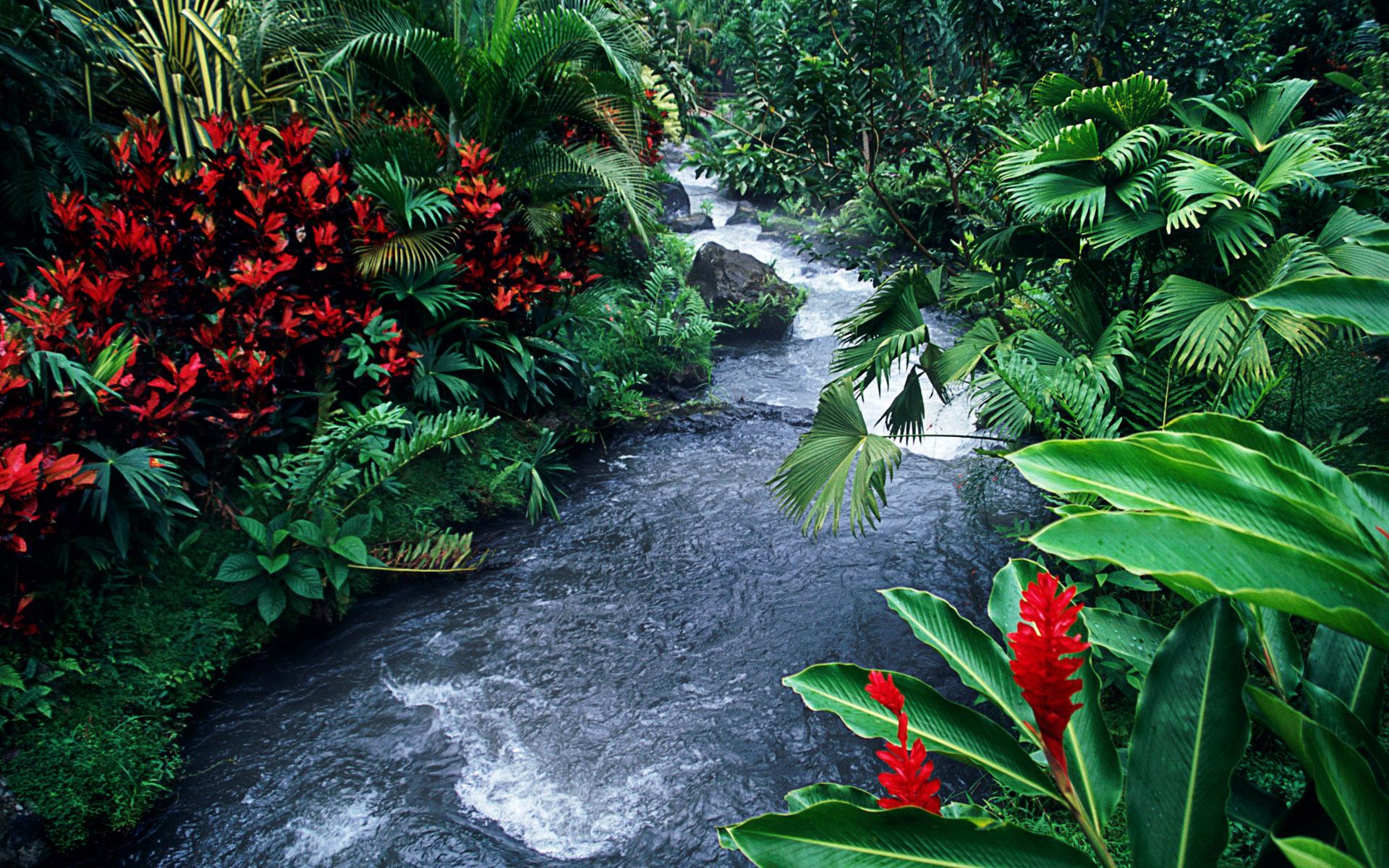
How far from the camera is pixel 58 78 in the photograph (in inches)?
165

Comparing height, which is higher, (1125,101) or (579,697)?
(1125,101)

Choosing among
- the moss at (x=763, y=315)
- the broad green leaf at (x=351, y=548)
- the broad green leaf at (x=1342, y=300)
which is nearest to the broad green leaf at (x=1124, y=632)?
the broad green leaf at (x=1342, y=300)

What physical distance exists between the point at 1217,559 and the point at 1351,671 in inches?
19.9

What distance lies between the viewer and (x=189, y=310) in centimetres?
371

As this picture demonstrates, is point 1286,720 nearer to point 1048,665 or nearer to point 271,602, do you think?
point 1048,665

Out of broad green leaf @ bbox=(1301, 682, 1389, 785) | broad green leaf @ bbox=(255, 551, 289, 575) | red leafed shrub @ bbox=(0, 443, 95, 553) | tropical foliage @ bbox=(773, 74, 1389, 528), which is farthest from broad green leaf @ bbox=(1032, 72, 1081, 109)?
red leafed shrub @ bbox=(0, 443, 95, 553)

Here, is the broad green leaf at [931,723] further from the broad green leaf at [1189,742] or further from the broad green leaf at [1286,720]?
the broad green leaf at [1286,720]

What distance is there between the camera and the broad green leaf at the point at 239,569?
3.36 metres

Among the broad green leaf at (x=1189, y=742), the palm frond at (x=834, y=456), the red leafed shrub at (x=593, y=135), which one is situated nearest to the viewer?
the broad green leaf at (x=1189, y=742)

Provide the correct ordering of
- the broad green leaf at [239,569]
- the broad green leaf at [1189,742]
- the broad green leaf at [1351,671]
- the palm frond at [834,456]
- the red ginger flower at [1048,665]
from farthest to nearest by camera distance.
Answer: the broad green leaf at [239,569] < the palm frond at [834,456] < the broad green leaf at [1351,671] < the broad green leaf at [1189,742] < the red ginger flower at [1048,665]

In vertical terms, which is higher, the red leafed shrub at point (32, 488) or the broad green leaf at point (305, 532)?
the red leafed shrub at point (32, 488)

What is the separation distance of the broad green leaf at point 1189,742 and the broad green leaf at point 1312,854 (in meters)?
0.19

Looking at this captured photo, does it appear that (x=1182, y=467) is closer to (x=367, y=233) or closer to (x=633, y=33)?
(x=367, y=233)

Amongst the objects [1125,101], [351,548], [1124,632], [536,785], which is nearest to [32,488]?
[351,548]
